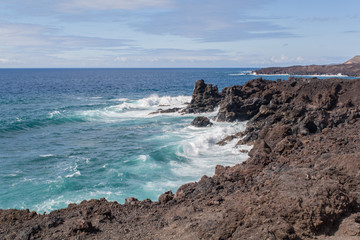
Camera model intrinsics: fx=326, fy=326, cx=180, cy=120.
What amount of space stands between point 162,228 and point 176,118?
28405mm

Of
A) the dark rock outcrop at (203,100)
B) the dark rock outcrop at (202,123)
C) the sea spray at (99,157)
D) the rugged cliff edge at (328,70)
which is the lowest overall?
the sea spray at (99,157)

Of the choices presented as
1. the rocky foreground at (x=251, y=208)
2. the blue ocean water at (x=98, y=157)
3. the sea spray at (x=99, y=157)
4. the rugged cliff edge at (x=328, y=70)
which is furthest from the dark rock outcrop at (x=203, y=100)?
the rugged cliff edge at (x=328, y=70)

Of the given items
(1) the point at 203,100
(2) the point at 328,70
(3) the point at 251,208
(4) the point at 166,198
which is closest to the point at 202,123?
(1) the point at 203,100

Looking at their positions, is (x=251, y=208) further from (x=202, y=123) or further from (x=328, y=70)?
(x=328, y=70)

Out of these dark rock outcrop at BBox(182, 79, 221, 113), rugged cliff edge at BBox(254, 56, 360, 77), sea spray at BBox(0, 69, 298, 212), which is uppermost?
rugged cliff edge at BBox(254, 56, 360, 77)

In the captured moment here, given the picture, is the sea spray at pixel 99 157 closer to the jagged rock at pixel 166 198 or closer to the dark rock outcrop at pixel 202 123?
the dark rock outcrop at pixel 202 123

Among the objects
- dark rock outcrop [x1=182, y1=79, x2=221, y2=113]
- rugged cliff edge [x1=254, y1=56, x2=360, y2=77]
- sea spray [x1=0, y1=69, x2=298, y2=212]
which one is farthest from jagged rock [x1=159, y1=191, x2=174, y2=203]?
rugged cliff edge [x1=254, y1=56, x2=360, y2=77]

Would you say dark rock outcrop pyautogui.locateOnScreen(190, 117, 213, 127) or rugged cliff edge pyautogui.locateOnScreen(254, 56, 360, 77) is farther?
rugged cliff edge pyautogui.locateOnScreen(254, 56, 360, 77)

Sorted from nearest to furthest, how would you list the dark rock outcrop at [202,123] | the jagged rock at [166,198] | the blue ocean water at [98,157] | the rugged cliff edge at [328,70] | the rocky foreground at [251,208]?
the rocky foreground at [251,208]
the jagged rock at [166,198]
the blue ocean water at [98,157]
the dark rock outcrop at [202,123]
the rugged cliff edge at [328,70]

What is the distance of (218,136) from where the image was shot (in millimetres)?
25203

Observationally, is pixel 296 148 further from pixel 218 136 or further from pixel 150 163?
pixel 218 136

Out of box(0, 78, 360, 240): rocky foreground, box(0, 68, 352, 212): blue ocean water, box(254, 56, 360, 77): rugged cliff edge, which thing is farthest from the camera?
box(254, 56, 360, 77): rugged cliff edge

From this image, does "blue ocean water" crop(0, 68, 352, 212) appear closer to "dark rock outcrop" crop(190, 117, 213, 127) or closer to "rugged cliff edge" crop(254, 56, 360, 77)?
"dark rock outcrop" crop(190, 117, 213, 127)

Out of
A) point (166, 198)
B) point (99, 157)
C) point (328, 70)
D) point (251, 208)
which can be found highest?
point (328, 70)
